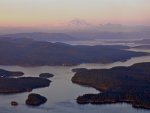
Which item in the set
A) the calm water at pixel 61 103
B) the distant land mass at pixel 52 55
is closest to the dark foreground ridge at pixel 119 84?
the calm water at pixel 61 103

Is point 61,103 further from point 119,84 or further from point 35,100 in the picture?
point 119,84

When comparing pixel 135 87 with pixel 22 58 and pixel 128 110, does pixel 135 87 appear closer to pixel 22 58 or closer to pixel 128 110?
pixel 128 110

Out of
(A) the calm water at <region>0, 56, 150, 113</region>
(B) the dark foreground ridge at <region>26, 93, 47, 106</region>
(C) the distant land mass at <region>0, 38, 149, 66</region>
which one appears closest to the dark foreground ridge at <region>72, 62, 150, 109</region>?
(A) the calm water at <region>0, 56, 150, 113</region>

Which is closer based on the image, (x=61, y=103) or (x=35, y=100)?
(x=61, y=103)

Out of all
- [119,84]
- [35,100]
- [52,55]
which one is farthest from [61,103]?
[52,55]

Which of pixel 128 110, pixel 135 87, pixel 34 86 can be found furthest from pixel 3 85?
pixel 128 110

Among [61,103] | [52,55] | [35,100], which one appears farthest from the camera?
[52,55]
